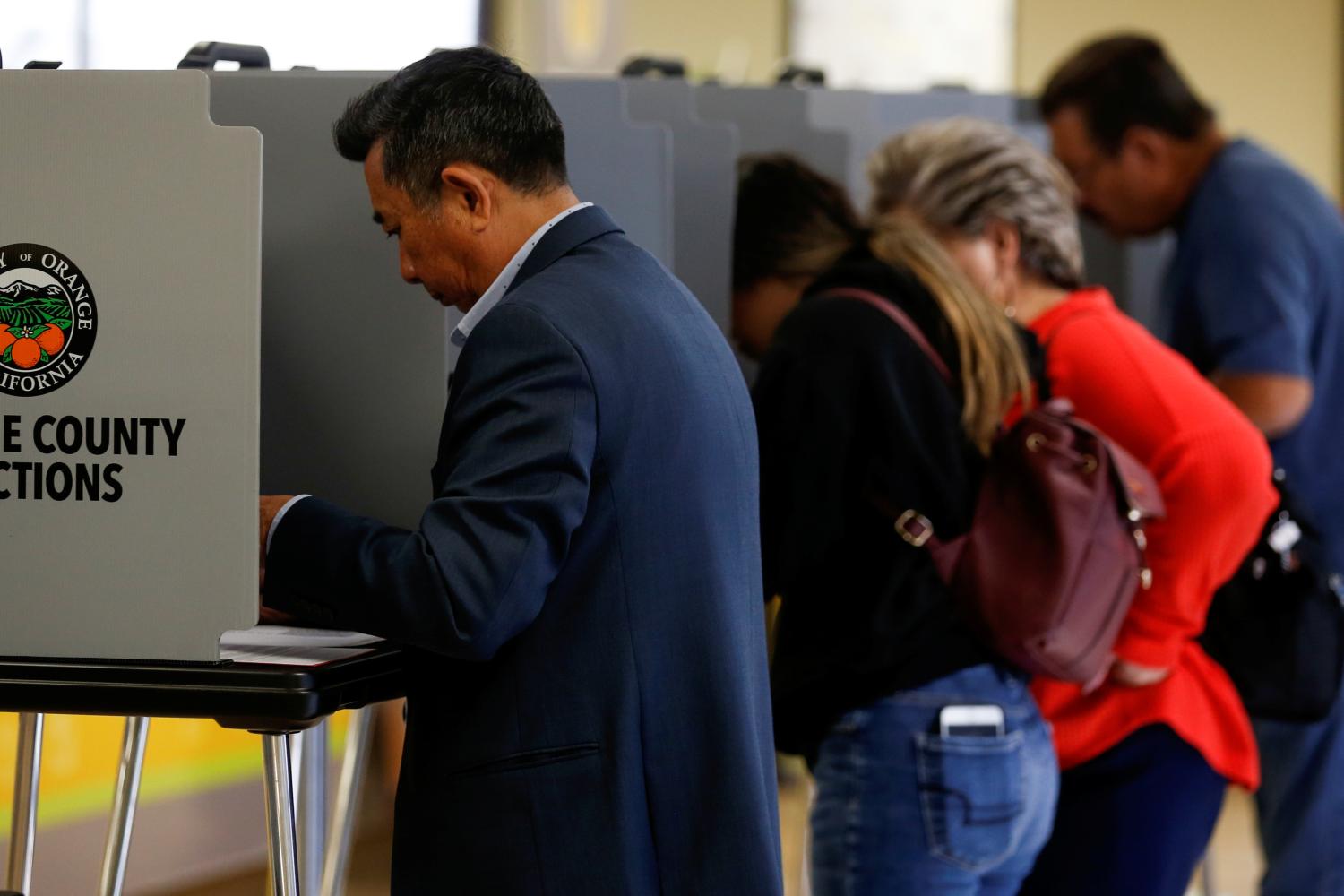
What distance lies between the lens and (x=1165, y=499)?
5.71 ft

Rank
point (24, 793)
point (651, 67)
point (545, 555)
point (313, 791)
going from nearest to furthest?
point (545, 555), point (24, 793), point (313, 791), point (651, 67)

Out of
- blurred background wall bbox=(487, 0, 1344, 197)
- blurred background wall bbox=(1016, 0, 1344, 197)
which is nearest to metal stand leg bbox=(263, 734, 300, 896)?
blurred background wall bbox=(487, 0, 1344, 197)

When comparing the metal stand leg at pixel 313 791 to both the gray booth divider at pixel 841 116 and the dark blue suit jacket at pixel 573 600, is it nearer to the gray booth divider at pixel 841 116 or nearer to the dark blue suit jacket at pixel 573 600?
the dark blue suit jacket at pixel 573 600

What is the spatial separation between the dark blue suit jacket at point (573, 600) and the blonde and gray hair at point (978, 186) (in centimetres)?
68

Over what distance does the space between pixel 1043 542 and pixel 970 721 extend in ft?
0.61

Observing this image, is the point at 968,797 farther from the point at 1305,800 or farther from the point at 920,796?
the point at 1305,800

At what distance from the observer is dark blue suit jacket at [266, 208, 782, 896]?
1052mm

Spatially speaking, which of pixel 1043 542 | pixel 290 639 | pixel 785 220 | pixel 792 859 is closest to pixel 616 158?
pixel 785 220

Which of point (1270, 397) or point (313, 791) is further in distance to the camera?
point (1270, 397)

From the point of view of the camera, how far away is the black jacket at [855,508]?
156 cm

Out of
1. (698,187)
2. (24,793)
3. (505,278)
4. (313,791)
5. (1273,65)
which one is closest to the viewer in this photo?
(505,278)

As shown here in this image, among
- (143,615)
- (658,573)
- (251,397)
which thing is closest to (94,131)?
(251,397)

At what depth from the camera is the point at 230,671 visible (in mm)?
1109

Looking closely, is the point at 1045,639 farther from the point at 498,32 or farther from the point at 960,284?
the point at 498,32
